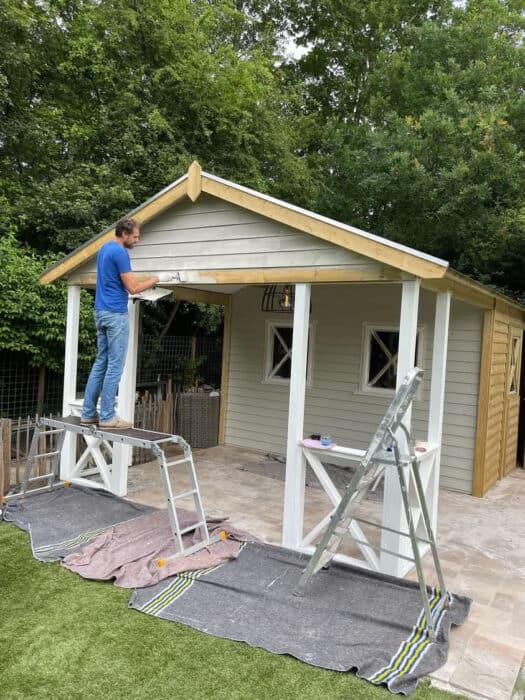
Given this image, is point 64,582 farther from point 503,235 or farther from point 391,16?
point 391,16

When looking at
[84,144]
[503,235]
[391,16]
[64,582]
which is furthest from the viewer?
[391,16]

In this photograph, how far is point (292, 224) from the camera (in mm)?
4250

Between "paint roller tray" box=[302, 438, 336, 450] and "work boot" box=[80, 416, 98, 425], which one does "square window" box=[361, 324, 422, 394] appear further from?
"work boot" box=[80, 416, 98, 425]

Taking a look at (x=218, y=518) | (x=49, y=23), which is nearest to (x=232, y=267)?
(x=218, y=518)

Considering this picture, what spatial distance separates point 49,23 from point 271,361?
8187 mm

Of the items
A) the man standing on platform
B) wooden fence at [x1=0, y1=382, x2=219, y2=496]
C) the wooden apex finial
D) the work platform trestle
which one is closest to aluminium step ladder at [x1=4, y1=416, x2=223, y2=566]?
the work platform trestle

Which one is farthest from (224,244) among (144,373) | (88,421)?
(144,373)

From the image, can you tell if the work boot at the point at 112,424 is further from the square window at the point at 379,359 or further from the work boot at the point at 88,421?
the square window at the point at 379,359

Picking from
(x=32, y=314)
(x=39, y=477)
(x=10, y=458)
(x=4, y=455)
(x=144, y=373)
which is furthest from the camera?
(x=144, y=373)

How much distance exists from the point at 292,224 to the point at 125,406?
9.23ft

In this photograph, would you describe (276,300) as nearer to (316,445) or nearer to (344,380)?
(344,380)

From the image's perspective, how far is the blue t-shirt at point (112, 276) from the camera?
4074 millimetres

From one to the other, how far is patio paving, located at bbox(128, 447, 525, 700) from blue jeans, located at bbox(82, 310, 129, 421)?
1.65 metres

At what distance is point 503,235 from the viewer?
916cm
